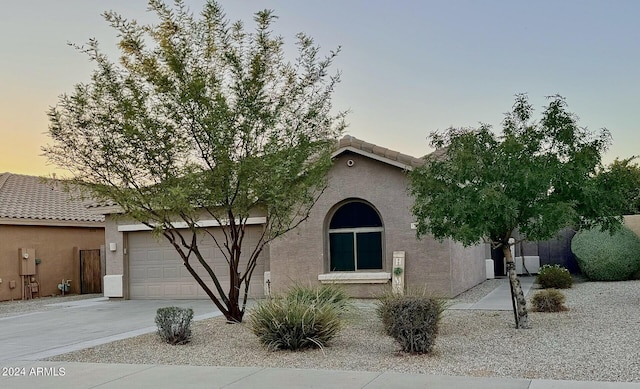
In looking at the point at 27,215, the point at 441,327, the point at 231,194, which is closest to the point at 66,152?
the point at 231,194

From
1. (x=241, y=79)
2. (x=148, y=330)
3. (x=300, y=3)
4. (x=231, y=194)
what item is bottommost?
(x=148, y=330)

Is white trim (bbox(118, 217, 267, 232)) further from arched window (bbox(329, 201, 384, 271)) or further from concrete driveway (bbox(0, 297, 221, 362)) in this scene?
concrete driveway (bbox(0, 297, 221, 362))

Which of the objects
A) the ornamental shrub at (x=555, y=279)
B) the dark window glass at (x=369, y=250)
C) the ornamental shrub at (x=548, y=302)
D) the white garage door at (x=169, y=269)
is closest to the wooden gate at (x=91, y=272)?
the white garage door at (x=169, y=269)

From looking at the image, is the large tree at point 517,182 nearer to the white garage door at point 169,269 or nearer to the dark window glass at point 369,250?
the dark window glass at point 369,250

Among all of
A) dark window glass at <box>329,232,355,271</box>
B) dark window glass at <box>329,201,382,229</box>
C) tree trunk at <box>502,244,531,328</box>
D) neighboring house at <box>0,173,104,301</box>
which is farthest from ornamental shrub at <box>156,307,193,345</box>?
neighboring house at <box>0,173,104,301</box>

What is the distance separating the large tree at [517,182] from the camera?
10.5 meters

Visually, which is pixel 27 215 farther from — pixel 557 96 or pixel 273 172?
pixel 557 96

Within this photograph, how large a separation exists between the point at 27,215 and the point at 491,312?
17.1 metres

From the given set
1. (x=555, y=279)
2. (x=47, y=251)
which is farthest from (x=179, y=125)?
(x=47, y=251)

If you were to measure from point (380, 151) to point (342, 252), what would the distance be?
10.2 feet

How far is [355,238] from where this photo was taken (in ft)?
58.6

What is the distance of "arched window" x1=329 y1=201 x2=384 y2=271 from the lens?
58.0ft

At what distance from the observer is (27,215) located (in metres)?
23.1

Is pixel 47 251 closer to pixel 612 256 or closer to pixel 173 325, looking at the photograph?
pixel 173 325
